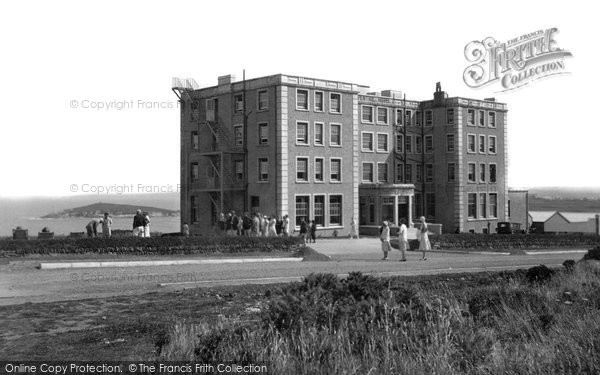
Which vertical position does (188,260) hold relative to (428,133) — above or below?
below

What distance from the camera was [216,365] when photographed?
296 inches

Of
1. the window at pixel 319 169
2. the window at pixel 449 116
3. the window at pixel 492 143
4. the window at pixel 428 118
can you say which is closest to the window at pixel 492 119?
the window at pixel 492 143

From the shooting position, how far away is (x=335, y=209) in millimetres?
53000

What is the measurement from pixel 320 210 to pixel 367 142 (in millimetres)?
10848

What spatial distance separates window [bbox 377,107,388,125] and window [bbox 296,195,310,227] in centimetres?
1378

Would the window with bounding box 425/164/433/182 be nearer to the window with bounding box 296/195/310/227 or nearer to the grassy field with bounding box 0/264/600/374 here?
the window with bounding box 296/195/310/227

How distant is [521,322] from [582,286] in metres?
4.64

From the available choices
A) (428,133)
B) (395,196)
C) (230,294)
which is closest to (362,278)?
(230,294)

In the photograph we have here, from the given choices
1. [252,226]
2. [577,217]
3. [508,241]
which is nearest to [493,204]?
[508,241]

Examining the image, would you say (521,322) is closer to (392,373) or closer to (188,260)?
(392,373)

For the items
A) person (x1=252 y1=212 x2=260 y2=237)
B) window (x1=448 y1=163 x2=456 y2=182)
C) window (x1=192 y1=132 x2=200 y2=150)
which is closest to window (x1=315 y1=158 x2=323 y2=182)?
window (x1=192 y1=132 x2=200 y2=150)

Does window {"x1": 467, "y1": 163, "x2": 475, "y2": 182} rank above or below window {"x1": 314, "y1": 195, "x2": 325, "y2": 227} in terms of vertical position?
above

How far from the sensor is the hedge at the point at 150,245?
25.9m

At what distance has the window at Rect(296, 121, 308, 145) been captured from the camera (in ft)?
166
